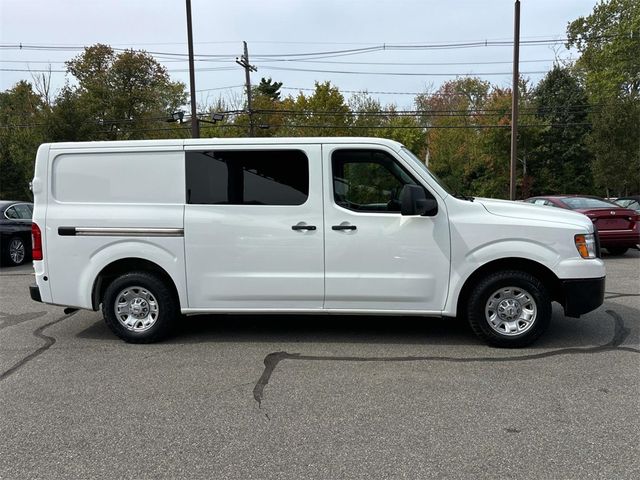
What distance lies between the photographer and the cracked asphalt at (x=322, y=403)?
2957 millimetres

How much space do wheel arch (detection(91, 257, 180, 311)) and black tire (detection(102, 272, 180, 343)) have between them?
0.05 m

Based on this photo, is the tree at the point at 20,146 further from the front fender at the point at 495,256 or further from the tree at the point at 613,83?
the tree at the point at 613,83

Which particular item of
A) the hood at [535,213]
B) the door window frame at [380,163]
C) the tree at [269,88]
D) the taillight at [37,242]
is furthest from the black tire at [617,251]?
the tree at [269,88]

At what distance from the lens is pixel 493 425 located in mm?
3389

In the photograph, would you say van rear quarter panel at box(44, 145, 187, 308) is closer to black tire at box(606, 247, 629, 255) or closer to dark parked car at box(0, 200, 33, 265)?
dark parked car at box(0, 200, 33, 265)

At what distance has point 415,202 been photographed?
4.75 m

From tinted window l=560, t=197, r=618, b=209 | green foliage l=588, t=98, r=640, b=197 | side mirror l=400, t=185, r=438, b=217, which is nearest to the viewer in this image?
side mirror l=400, t=185, r=438, b=217

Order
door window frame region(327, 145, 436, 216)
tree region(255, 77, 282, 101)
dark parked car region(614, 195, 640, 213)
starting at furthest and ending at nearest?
tree region(255, 77, 282, 101)
dark parked car region(614, 195, 640, 213)
door window frame region(327, 145, 436, 216)

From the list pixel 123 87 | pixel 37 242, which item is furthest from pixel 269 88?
pixel 37 242

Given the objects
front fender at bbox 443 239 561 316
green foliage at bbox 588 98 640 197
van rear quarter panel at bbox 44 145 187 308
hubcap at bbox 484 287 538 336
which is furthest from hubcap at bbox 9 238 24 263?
green foliage at bbox 588 98 640 197

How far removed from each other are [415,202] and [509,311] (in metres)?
1.44

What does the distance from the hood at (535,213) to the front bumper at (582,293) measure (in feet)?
1.71

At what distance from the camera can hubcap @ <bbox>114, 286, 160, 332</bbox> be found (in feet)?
17.4

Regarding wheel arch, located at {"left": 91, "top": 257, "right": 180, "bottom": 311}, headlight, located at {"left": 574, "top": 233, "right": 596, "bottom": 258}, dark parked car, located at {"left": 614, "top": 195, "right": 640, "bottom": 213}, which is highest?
dark parked car, located at {"left": 614, "top": 195, "right": 640, "bottom": 213}
